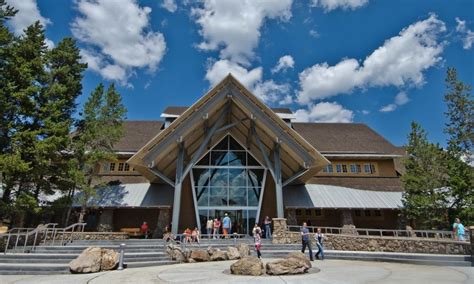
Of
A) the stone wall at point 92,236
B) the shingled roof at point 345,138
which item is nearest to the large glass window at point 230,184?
the stone wall at point 92,236

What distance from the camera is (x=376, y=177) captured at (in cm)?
2323

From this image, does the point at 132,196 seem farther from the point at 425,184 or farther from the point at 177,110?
the point at 425,184

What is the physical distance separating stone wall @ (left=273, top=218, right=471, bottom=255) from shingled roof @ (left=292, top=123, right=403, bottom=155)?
1039 centimetres

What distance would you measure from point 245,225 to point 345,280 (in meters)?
13.9

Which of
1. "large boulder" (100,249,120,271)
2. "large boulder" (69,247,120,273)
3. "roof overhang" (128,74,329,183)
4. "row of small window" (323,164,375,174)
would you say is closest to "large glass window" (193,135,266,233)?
"roof overhang" (128,74,329,183)

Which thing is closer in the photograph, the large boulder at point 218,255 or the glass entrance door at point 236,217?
the large boulder at point 218,255

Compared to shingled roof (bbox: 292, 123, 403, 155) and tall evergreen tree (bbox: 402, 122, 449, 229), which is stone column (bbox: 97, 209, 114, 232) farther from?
tall evergreen tree (bbox: 402, 122, 449, 229)

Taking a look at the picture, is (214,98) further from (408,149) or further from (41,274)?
(408,149)

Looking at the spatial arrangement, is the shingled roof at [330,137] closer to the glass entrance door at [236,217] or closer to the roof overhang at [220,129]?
the roof overhang at [220,129]

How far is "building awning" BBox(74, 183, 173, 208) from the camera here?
1907 centimetres

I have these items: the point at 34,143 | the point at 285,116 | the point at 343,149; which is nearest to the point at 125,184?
the point at 34,143

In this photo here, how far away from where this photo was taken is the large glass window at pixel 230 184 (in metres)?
19.9

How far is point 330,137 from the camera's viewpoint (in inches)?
1078

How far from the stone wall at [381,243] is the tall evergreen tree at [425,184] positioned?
6.12 meters
